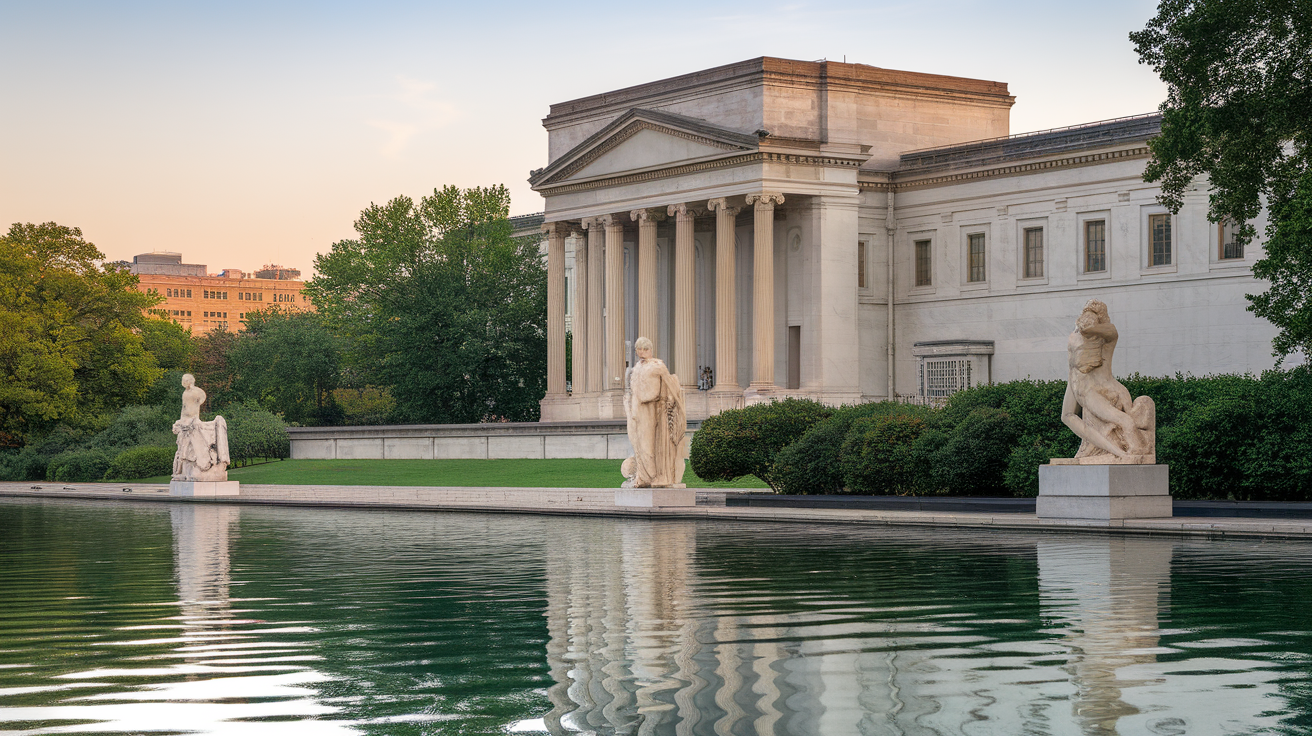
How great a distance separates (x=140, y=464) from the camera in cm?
6347

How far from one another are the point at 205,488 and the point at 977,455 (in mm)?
24288

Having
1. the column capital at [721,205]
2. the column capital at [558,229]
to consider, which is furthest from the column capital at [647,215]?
the column capital at [558,229]

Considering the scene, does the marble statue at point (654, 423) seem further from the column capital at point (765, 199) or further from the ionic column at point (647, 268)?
the ionic column at point (647, 268)

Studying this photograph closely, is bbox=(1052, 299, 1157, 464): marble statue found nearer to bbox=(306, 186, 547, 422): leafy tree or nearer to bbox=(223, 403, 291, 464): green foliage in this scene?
bbox=(223, 403, 291, 464): green foliage

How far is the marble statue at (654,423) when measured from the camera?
103 feet

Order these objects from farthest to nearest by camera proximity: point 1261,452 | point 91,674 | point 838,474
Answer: point 838,474 < point 1261,452 < point 91,674

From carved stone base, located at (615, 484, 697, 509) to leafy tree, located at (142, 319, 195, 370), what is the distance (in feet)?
174

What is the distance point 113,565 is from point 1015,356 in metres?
51.2

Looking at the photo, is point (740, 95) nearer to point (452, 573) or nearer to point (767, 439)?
point (767, 439)

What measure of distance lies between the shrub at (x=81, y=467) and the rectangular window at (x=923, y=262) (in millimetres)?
35943

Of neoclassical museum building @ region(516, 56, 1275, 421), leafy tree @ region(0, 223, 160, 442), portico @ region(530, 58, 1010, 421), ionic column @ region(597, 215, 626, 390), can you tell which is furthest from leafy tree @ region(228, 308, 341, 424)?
ionic column @ region(597, 215, 626, 390)

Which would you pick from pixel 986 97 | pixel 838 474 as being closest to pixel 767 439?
pixel 838 474

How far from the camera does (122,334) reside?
74375mm

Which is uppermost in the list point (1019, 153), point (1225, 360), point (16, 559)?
point (1019, 153)
